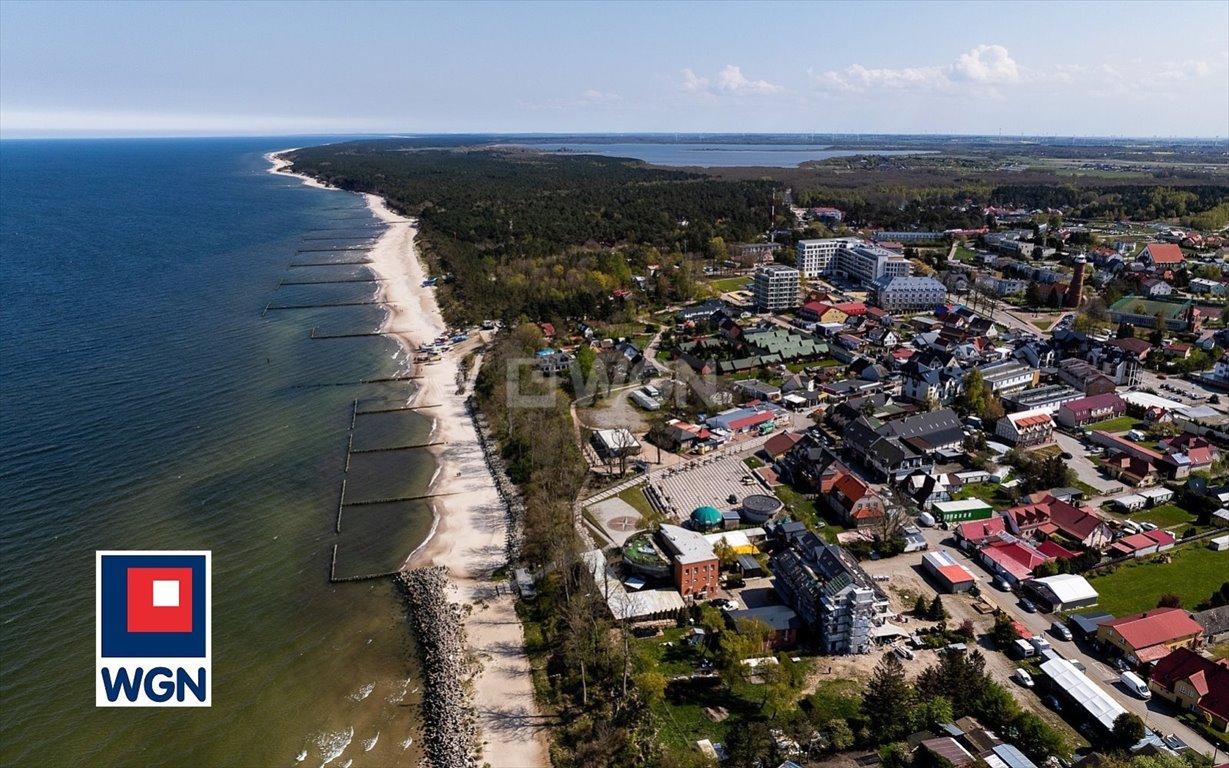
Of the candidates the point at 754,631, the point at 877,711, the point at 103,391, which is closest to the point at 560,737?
the point at 754,631

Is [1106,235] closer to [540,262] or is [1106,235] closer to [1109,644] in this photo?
[540,262]

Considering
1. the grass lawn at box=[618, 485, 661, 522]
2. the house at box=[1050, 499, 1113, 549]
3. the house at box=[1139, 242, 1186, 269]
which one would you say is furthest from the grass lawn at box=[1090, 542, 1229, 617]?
the house at box=[1139, 242, 1186, 269]

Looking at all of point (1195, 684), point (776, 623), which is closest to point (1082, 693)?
point (1195, 684)

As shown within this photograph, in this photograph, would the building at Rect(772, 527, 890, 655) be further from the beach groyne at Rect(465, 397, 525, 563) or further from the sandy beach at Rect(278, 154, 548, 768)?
the beach groyne at Rect(465, 397, 525, 563)

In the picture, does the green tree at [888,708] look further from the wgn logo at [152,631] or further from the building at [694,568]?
the wgn logo at [152,631]

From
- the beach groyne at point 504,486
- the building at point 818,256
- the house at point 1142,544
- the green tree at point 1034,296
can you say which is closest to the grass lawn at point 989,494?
the house at point 1142,544
